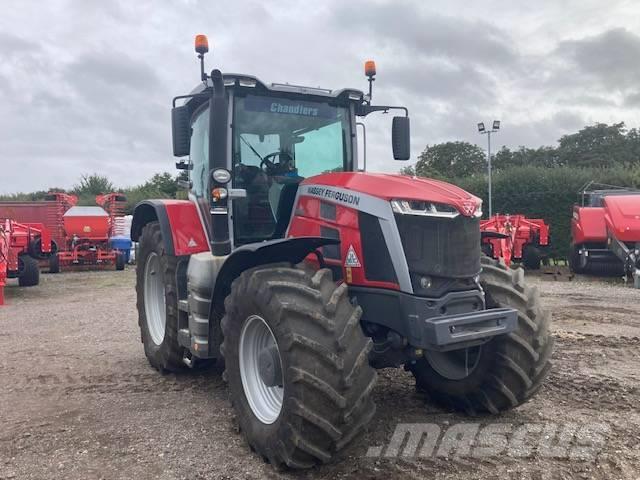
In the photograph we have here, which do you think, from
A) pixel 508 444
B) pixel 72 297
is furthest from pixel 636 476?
pixel 72 297

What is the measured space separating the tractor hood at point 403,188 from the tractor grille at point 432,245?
116 mm

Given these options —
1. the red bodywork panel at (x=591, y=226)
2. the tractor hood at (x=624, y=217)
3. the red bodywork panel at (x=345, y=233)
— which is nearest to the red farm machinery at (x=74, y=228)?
the red bodywork panel at (x=591, y=226)

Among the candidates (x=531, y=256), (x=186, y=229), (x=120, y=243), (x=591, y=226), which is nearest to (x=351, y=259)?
(x=186, y=229)

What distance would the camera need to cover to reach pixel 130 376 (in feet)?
17.8

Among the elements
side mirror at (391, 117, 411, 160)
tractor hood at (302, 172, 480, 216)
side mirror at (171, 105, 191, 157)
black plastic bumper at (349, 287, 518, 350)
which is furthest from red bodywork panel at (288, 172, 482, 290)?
side mirror at (171, 105, 191, 157)

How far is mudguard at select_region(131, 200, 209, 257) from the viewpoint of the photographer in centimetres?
489

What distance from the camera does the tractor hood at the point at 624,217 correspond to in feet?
38.3

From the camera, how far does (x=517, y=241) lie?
1440 centimetres

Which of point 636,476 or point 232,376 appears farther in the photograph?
point 232,376

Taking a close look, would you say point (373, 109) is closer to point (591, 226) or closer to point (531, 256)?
point (591, 226)

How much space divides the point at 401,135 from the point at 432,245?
170 cm

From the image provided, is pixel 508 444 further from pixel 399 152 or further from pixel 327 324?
pixel 399 152

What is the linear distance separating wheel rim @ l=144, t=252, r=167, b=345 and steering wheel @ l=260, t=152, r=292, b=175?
178cm

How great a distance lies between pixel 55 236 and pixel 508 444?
16.9m
